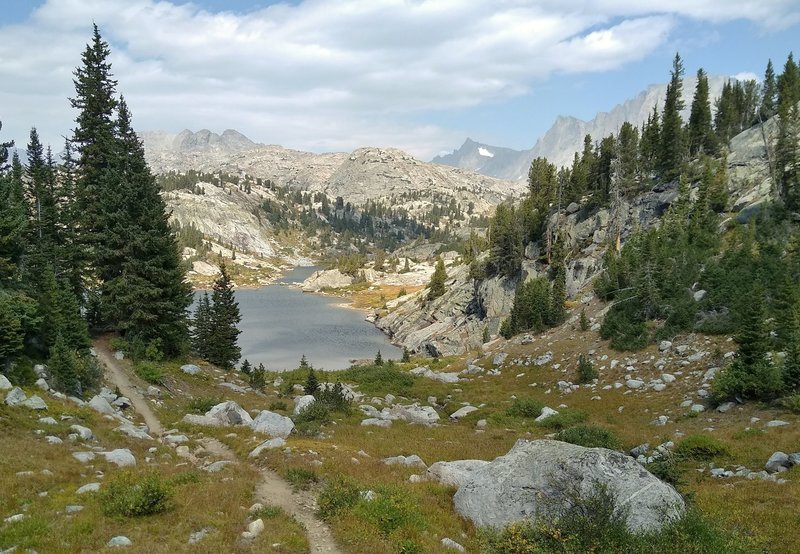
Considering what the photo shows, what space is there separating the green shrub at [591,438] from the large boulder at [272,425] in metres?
14.1

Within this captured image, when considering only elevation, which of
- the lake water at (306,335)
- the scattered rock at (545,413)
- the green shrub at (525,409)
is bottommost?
the lake water at (306,335)

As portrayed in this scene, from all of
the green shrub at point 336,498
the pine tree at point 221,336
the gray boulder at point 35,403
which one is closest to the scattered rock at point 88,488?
the green shrub at point 336,498

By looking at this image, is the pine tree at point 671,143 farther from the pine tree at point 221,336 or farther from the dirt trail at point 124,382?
the dirt trail at point 124,382

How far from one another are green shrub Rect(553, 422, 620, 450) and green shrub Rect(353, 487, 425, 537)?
1081 cm

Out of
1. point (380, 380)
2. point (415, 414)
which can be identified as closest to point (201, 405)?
point (415, 414)

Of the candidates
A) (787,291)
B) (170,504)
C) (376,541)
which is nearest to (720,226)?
(787,291)

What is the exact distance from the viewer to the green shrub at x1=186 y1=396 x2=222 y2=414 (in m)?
28.6

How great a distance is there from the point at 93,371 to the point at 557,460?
86.1 ft

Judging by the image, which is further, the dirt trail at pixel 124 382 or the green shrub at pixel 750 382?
the dirt trail at pixel 124 382

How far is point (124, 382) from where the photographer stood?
30.2m

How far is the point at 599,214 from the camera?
81.2 m

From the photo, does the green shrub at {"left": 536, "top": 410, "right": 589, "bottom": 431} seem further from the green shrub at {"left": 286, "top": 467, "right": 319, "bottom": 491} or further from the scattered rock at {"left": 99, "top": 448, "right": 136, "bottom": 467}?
the scattered rock at {"left": 99, "top": 448, "right": 136, "bottom": 467}

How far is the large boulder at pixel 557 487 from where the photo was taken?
11.9 m

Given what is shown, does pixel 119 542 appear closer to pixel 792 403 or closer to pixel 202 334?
pixel 792 403
